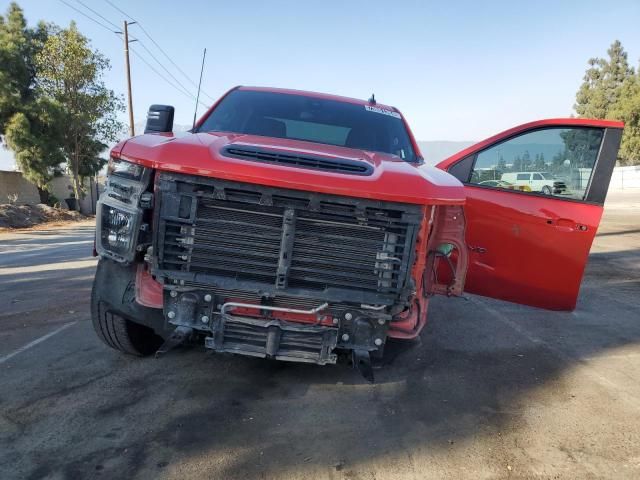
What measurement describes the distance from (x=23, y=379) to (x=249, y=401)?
1.63 m

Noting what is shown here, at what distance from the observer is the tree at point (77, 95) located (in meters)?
22.7

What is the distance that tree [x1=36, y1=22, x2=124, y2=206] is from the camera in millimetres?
22719

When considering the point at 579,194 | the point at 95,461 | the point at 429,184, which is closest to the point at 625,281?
the point at 579,194

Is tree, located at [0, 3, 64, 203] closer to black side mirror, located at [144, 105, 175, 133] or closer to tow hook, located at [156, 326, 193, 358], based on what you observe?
black side mirror, located at [144, 105, 175, 133]

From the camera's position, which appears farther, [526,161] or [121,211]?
[526,161]

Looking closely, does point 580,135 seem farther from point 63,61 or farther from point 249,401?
point 63,61

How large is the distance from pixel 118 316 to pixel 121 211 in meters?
0.87

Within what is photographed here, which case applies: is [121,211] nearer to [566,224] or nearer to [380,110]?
[380,110]

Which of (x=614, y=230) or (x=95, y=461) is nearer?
(x=95, y=461)

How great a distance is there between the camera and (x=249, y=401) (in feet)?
11.0

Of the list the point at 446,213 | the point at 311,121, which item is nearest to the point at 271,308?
the point at 446,213

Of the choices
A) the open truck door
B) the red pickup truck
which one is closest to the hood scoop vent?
the red pickup truck

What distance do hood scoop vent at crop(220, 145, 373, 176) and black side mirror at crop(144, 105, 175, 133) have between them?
44.6 inches

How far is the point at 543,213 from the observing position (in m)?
4.31
